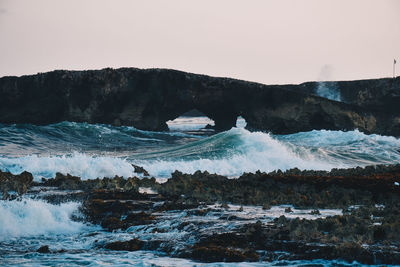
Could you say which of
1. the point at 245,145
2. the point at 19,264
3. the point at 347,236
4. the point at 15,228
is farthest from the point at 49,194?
the point at 245,145

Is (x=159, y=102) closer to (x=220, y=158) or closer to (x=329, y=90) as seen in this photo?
(x=220, y=158)

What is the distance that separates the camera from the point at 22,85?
38.7 meters

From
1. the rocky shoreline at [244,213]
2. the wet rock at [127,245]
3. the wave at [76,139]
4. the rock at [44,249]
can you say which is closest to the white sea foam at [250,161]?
the rocky shoreline at [244,213]

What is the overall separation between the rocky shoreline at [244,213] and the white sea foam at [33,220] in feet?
1.38

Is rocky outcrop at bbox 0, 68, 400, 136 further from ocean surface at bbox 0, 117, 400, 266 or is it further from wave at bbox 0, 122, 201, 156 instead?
wave at bbox 0, 122, 201, 156

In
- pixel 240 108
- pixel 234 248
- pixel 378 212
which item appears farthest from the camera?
pixel 240 108

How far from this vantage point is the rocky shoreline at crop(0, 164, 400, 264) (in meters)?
6.67

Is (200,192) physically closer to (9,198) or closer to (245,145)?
(9,198)

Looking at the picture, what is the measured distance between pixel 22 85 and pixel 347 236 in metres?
35.8

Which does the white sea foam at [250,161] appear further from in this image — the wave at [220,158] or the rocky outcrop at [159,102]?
the rocky outcrop at [159,102]

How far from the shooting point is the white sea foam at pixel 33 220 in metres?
8.45

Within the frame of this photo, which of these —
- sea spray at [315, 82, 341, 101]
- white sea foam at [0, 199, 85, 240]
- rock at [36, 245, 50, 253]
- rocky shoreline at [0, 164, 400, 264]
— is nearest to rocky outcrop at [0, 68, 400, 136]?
sea spray at [315, 82, 341, 101]

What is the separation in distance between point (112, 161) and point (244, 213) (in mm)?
7829

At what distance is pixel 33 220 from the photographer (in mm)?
8836
